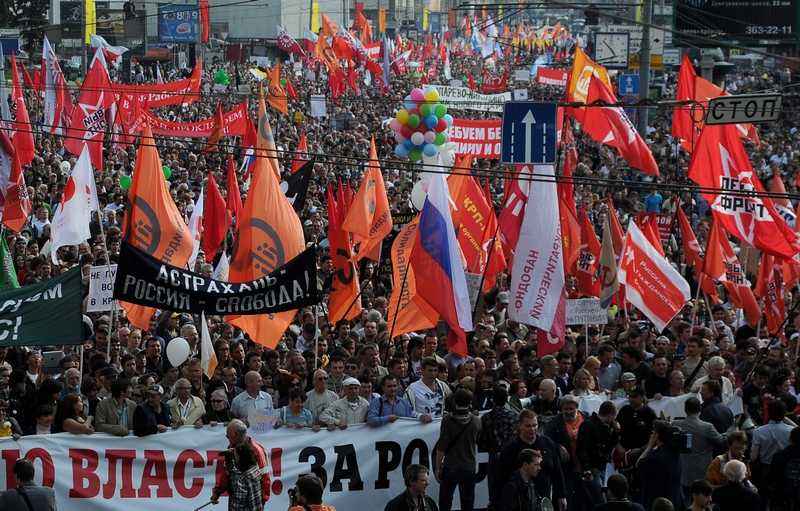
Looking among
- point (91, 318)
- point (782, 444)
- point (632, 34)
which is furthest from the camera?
point (632, 34)

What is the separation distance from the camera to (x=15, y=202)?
1694 centimetres

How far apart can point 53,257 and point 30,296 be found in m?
5.57

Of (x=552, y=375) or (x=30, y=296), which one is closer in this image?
(x=30, y=296)

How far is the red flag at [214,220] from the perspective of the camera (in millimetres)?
16625

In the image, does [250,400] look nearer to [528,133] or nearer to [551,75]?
[528,133]

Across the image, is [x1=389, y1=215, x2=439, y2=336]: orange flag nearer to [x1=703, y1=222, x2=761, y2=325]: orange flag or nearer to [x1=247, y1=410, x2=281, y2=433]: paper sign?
[x1=247, y1=410, x2=281, y2=433]: paper sign

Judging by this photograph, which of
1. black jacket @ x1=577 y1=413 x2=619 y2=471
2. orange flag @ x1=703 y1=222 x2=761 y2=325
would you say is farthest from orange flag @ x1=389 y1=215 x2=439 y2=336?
orange flag @ x1=703 y1=222 x2=761 y2=325

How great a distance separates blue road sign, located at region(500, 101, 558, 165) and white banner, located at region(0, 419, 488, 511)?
128 inches

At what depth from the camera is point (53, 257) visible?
51.2 ft

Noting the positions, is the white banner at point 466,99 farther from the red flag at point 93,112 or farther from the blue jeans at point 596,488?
the blue jeans at point 596,488

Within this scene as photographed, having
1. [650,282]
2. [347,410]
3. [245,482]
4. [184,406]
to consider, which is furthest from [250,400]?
[650,282]

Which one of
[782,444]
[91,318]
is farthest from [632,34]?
[782,444]

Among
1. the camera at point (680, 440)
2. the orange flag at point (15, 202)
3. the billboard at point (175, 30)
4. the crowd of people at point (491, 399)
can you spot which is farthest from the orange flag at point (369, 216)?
the billboard at point (175, 30)

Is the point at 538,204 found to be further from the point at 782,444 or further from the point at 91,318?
the point at 91,318
